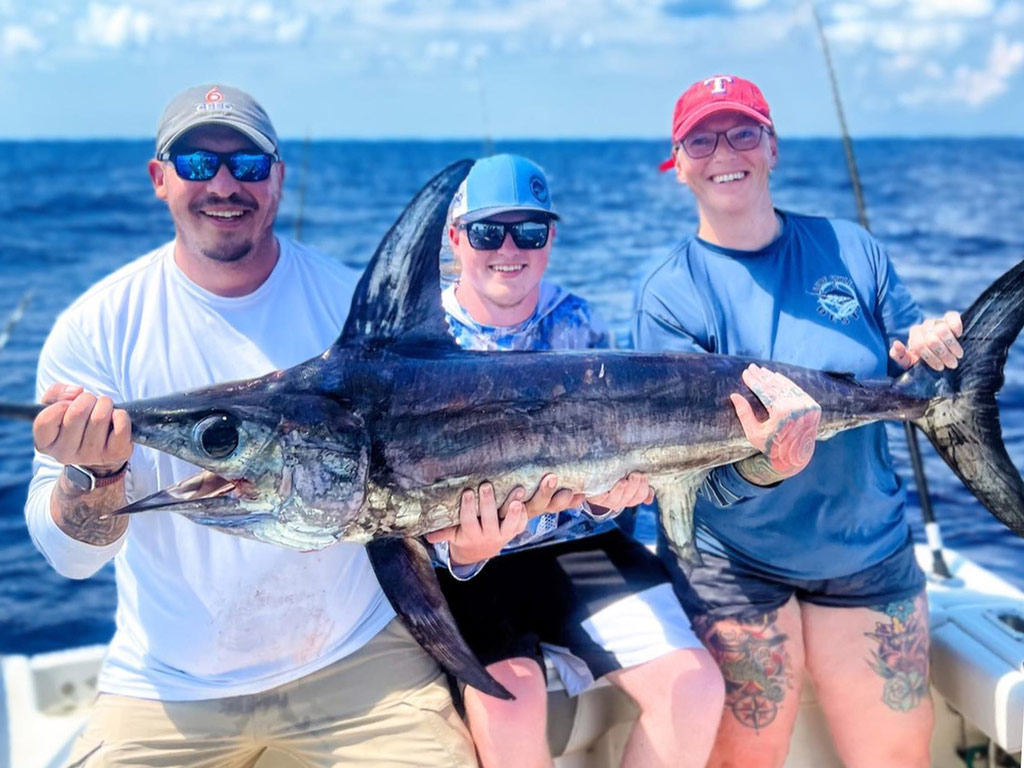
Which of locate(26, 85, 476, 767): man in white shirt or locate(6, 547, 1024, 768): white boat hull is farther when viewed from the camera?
locate(6, 547, 1024, 768): white boat hull

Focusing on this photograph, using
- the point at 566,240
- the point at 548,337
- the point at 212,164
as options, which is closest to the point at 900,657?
the point at 548,337

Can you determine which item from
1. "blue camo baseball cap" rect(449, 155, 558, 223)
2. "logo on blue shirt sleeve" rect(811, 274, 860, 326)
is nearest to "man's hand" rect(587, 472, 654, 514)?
"logo on blue shirt sleeve" rect(811, 274, 860, 326)

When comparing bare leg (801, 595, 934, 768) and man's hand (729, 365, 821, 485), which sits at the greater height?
man's hand (729, 365, 821, 485)

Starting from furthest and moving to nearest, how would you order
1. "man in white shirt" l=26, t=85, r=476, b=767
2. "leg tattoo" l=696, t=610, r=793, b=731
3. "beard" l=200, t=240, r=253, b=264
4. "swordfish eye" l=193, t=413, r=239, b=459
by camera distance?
"leg tattoo" l=696, t=610, r=793, b=731 < "beard" l=200, t=240, r=253, b=264 < "man in white shirt" l=26, t=85, r=476, b=767 < "swordfish eye" l=193, t=413, r=239, b=459

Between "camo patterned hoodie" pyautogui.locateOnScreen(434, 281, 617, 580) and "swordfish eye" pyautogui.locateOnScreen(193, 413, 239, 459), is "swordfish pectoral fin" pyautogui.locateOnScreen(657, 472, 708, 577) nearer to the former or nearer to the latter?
"camo patterned hoodie" pyautogui.locateOnScreen(434, 281, 617, 580)

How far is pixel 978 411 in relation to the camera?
8.70 feet

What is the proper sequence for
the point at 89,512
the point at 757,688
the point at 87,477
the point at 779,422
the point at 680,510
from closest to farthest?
the point at 87,477 < the point at 89,512 < the point at 779,422 < the point at 680,510 < the point at 757,688

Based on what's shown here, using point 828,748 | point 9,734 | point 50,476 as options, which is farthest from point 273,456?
point 828,748

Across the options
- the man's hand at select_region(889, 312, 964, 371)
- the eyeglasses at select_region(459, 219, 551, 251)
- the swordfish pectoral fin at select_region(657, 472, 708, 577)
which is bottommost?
the swordfish pectoral fin at select_region(657, 472, 708, 577)

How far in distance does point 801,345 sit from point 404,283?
1175 millimetres

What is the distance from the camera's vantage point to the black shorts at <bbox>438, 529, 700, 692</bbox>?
2.67 m

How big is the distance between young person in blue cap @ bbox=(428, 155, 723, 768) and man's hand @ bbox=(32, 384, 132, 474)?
2.49 feet

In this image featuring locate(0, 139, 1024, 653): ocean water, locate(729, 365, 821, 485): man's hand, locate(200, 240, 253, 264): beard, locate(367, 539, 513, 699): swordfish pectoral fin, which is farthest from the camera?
locate(0, 139, 1024, 653): ocean water

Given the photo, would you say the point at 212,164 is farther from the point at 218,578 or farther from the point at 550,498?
the point at 550,498
